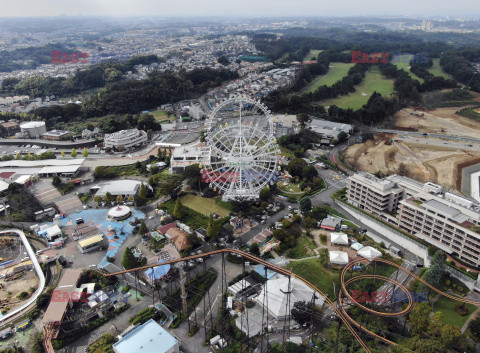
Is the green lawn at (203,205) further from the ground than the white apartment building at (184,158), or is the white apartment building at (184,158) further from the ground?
the white apartment building at (184,158)

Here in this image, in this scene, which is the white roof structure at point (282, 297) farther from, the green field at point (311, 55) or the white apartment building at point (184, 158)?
the green field at point (311, 55)

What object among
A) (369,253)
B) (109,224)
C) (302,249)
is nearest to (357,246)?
(369,253)

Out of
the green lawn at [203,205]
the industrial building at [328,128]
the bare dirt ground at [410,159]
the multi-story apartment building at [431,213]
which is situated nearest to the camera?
the multi-story apartment building at [431,213]

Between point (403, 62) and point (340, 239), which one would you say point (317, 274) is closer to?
point (340, 239)

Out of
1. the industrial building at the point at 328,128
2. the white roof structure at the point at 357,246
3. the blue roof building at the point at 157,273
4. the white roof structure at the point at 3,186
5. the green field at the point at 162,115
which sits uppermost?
the blue roof building at the point at 157,273

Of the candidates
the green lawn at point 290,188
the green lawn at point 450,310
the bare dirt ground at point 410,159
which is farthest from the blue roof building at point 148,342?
the bare dirt ground at point 410,159

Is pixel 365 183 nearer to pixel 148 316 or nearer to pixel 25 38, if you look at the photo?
pixel 148 316
